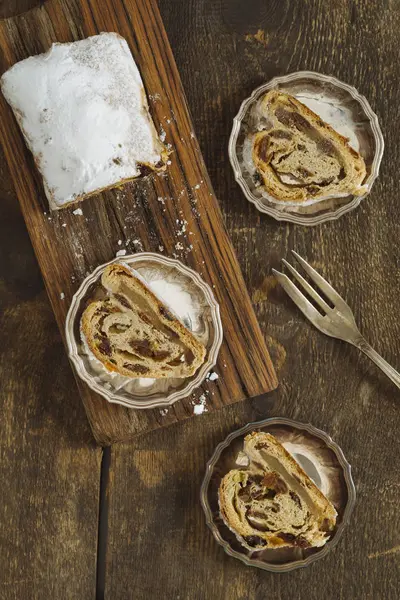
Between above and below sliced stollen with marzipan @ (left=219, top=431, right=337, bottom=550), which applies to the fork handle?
above

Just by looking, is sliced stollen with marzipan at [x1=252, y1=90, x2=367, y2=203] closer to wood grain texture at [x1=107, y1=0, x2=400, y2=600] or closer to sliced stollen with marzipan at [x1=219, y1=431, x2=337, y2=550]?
wood grain texture at [x1=107, y1=0, x2=400, y2=600]

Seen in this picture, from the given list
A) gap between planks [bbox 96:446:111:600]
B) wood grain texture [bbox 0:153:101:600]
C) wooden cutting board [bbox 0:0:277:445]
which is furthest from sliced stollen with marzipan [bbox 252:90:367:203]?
gap between planks [bbox 96:446:111:600]

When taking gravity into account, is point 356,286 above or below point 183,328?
below

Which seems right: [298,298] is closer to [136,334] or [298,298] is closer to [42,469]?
[136,334]

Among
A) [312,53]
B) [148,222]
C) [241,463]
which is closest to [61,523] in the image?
[241,463]

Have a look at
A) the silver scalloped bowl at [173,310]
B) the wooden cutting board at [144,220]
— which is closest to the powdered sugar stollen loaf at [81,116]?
the wooden cutting board at [144,220]

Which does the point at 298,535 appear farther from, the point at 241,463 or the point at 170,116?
the point at 170,116

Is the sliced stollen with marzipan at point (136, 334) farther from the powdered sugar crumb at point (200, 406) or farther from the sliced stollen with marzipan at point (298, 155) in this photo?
the sliced stollen with marzipan at point (298, 155)

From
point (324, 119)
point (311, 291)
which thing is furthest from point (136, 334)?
point (324, 119)
